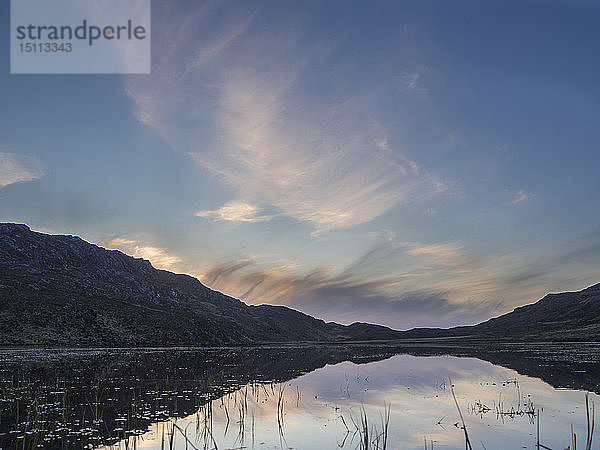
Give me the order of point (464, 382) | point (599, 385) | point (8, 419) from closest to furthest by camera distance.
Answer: point (8, 419), point (599, 385), point (464, 382)

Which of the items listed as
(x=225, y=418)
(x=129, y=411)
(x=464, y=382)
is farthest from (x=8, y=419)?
(x=464, y=382)

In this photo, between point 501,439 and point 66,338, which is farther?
point 66,338

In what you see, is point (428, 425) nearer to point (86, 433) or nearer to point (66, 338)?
point (86, 433)

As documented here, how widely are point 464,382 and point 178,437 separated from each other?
2890cm

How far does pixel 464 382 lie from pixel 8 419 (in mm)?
34547

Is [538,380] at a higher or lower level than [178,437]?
lower

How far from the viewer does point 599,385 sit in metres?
31.2

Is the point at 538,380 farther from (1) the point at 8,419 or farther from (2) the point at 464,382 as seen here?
(1) the point at 8,419

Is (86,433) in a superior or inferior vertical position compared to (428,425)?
superior

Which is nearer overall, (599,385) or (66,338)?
(599,385)

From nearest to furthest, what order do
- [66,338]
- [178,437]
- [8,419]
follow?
1. [178,437]
2. [8,419]
3. [66,338]

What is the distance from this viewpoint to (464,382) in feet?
125

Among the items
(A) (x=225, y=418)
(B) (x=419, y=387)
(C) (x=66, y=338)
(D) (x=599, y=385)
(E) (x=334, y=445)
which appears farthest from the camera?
(C) (x=66, y=338)

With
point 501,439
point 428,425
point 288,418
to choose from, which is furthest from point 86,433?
point 501,439
